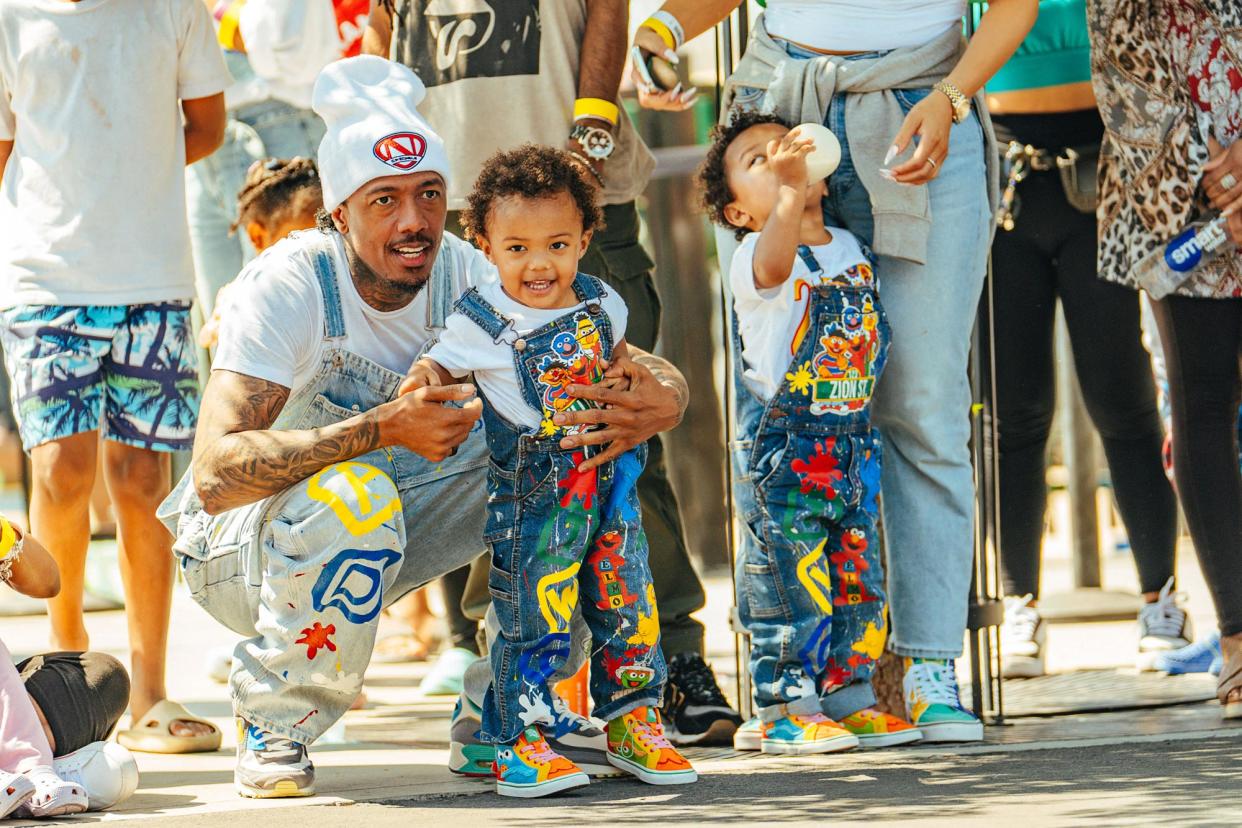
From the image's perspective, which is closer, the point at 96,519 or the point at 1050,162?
the point at 1050,162

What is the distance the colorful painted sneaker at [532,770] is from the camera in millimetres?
3936

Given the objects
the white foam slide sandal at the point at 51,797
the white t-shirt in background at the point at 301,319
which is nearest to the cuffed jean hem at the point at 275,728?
the white foam slide sandal at the point at 51,797

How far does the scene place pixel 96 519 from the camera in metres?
8.88

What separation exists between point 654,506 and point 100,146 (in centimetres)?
166

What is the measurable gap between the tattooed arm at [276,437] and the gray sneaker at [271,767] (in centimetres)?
48

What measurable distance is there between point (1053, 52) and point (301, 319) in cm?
244

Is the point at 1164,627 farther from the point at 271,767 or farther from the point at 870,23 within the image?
the point at 271,767

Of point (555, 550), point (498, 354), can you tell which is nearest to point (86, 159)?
point (498, 354)

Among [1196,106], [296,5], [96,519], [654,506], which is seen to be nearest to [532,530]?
[654,506]

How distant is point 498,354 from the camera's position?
4.04m

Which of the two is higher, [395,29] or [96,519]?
[395,29]

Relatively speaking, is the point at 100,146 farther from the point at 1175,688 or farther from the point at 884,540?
the point at 1175,688

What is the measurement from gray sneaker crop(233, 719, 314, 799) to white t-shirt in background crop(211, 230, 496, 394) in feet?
2.41

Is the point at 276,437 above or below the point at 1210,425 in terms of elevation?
above
